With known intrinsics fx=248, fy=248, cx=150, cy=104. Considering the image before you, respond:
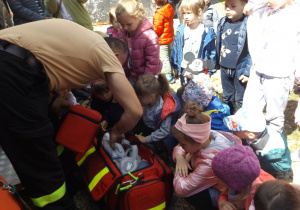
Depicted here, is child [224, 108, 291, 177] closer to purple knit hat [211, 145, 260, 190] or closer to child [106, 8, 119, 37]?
purple knit hat [211, 145, 260, 190]

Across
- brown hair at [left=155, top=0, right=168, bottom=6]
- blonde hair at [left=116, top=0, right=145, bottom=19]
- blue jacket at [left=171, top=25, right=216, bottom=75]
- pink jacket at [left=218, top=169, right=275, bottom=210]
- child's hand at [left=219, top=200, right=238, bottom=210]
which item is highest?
blonde hair at [left=116, top=0, right=145, bottom=19]

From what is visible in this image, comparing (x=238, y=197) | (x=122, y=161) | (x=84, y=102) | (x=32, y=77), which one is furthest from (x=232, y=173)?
(x=84, y=102)

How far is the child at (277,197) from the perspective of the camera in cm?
121

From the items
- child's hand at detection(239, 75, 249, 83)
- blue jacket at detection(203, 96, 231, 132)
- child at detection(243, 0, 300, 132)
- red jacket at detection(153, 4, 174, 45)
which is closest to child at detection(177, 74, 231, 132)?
blue jacket at detection(203, 96, 231, 132)

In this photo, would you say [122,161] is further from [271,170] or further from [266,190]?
[271,170]

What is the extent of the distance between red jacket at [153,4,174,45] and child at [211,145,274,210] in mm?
3381

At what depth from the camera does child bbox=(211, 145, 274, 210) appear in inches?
64.1

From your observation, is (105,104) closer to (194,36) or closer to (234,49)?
(194,36)

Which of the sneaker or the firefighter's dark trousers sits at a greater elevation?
the firefighter's dark trousers

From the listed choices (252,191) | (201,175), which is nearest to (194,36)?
(201,175)

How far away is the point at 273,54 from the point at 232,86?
0.89m

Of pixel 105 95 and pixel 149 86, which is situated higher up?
pixel 149 86

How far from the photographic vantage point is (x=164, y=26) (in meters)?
4.68

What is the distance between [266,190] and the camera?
1306 mm
